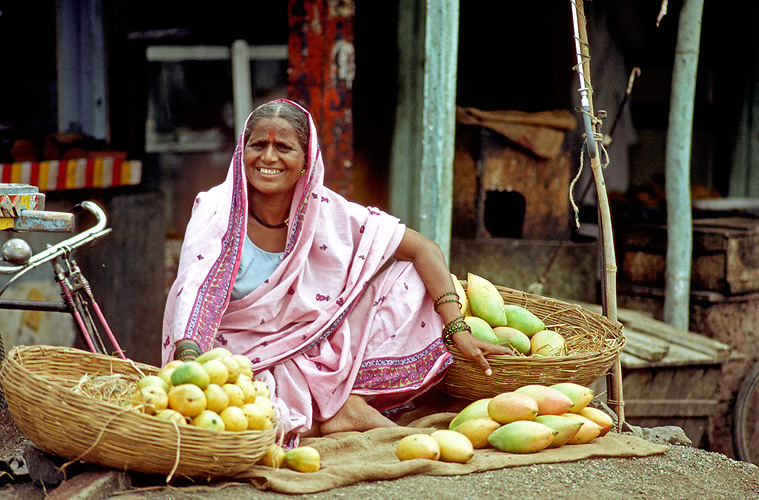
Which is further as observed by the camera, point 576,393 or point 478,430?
point 576,393

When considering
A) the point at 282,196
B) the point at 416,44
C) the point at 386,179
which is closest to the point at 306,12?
the point at 416,44

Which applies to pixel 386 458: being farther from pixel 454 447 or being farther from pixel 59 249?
pixel 59 249

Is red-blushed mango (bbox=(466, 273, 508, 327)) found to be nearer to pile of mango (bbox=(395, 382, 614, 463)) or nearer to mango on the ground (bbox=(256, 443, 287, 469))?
pile of mango (bbox=(395, 382, 614, 463))

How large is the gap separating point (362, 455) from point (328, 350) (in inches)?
20.9

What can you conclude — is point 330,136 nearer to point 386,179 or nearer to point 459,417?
point 386,179

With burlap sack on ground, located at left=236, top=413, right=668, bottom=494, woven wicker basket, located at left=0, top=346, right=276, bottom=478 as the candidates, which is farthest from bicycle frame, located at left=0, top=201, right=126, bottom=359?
burlap sack on ground, located at left=236, top=413, right=668, bottom=494

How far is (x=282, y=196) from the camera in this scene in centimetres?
361

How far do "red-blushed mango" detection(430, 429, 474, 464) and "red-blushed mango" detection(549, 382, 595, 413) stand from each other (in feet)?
1.65

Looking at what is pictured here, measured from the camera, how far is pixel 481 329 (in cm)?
376

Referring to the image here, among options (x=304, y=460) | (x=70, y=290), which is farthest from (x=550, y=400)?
(x=70, y=290)

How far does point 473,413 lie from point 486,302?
2.27ft

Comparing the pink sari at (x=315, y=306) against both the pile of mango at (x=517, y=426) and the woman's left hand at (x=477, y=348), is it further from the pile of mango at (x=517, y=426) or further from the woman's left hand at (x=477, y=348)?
the pile of mango at (x=517, y=426)

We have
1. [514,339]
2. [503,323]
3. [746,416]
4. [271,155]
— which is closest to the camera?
[271,155]

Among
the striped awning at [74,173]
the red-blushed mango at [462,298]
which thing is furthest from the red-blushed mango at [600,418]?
the striped awning at [74,173]
